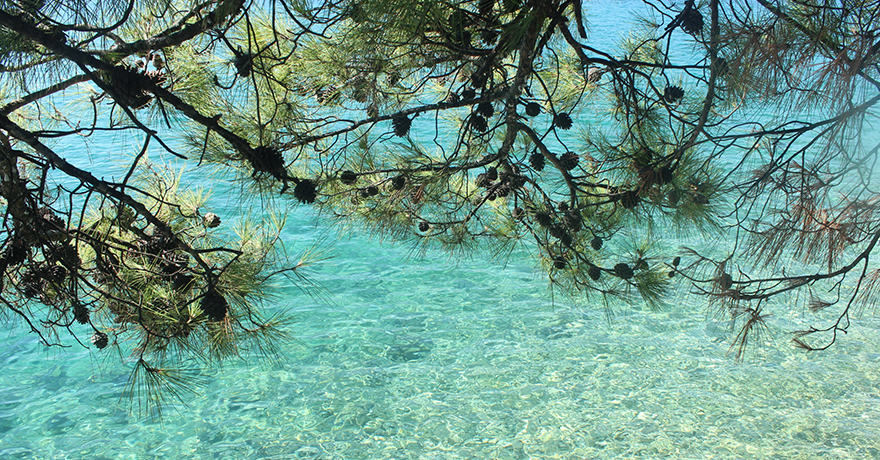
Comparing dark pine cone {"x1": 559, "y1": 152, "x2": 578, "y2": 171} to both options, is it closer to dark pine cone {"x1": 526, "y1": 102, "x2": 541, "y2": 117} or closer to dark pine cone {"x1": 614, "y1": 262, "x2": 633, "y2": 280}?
dark pine cone {"x1": 526, "y1": 102, "x2": 541, "y2": 117}

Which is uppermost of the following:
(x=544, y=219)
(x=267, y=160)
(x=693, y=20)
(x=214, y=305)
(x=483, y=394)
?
(x=693, y=20)

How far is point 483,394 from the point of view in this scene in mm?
2494

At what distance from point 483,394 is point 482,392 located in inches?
0.6

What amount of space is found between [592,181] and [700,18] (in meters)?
0.61

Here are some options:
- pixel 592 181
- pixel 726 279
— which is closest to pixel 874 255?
pixel 592 181

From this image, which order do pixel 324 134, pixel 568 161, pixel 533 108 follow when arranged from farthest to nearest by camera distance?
1. pixel 568 161
2. pixel 533 108
3. pixel 324 134

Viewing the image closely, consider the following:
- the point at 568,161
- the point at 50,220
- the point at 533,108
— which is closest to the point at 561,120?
the point at 533,108

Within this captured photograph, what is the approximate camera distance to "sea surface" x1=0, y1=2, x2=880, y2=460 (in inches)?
87.2

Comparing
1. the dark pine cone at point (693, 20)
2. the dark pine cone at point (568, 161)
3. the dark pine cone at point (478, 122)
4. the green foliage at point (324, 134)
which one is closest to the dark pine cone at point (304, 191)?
the green foliage at point (324, 134)

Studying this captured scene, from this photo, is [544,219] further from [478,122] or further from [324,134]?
[324,134]

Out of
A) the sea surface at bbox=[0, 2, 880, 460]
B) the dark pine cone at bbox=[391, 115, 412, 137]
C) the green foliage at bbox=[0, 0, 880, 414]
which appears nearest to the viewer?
the green foliage at bbox=[0, 0, 880, 414]

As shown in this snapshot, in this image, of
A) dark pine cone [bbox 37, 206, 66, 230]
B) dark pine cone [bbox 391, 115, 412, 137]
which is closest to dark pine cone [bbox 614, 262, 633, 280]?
dark pine cone [bbox 391, 115, 412, 137]

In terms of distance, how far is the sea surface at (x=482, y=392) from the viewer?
7.27ft

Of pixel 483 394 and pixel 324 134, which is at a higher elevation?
pixel 324 134
